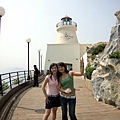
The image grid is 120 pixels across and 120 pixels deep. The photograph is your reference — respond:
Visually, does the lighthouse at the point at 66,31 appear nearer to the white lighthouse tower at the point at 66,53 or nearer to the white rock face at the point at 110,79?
the white lighthouse tower at the point at 66,53

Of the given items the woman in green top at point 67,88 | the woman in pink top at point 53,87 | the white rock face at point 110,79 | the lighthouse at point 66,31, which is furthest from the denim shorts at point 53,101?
the lighthouse at point 66,31

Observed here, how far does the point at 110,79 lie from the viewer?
6.71 m

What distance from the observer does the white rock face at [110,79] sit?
627 centimetres

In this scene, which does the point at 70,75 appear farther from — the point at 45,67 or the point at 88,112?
the point at 45,67

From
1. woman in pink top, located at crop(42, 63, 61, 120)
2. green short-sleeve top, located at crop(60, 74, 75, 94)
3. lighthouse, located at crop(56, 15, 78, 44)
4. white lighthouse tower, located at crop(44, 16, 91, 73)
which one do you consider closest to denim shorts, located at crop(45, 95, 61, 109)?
woman in pink top, located at crop(42, 63, 61, 120)

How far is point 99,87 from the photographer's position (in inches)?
295

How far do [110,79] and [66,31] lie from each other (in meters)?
23.1

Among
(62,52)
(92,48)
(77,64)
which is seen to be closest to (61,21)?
(62,52)

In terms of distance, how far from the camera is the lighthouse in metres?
28.9

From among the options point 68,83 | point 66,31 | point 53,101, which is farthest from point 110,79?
point 66,31

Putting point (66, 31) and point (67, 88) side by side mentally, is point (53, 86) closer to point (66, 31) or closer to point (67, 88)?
point (67, 88)

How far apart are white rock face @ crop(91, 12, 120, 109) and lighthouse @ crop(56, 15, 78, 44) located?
69.3 ft

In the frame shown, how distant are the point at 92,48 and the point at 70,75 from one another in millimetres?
15860

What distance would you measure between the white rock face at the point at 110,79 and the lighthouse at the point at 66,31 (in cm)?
2113
